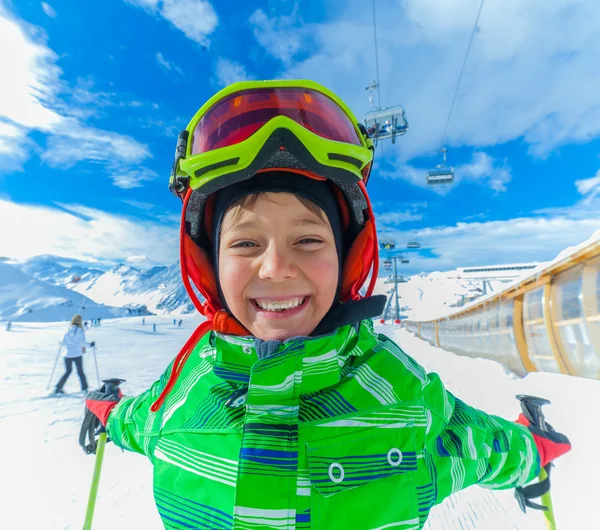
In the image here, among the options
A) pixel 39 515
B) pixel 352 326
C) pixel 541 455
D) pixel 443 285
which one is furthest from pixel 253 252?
pixel 443 285

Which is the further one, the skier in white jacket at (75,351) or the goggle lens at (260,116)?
the skier in white jacket at (75,351)

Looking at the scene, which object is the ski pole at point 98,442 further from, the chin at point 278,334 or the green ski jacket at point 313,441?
the chin at point 278,334

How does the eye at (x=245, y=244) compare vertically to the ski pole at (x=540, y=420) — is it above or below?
above

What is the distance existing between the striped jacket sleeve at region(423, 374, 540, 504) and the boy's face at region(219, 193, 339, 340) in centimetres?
61

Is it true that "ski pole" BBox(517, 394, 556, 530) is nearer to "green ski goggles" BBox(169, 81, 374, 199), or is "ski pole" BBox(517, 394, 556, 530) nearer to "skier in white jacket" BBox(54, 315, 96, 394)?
"green ski goggles" BBox(169, 81, 374, 199)

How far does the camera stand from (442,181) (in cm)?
3055

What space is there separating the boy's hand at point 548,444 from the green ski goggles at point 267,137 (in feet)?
5.50

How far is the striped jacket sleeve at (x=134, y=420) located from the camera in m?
1.69

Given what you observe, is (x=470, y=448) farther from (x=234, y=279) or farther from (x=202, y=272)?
(x=202, y=272)

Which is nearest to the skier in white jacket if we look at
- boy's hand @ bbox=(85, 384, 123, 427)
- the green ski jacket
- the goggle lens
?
boy's hand @ bbox=(85, 384, 123, 427)

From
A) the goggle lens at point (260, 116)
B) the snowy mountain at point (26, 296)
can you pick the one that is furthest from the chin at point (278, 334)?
the snowy mountain at point (26, 296)

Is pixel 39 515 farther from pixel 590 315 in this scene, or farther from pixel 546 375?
pixel 546 375

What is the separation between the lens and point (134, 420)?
6.02ft

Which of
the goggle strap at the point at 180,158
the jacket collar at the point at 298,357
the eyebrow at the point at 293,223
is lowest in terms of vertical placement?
the jacket collar at the point at 298,357
